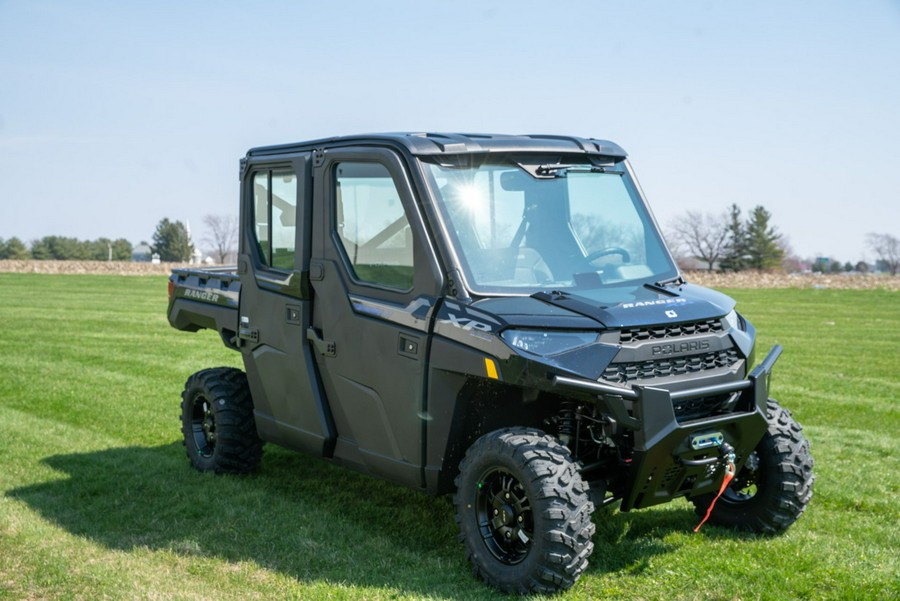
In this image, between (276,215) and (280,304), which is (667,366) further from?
(276,215)

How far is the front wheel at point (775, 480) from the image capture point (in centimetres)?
579

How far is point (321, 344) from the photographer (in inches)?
243

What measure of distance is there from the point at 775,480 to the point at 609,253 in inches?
67.1

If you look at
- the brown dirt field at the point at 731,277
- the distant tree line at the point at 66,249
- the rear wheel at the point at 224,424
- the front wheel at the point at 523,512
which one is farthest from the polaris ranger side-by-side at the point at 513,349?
the distant tree line at the point at 66,249

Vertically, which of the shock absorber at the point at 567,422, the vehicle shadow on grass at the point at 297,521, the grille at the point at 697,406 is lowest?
the vehicle shadow on grass at the point at 297,521

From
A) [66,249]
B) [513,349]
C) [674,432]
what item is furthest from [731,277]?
[66,249]

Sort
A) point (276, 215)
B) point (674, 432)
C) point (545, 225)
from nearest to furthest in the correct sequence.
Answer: point (674, 432), point (545, 225), point (276, 215)

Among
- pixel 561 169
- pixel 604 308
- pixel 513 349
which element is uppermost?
pixel 561 169

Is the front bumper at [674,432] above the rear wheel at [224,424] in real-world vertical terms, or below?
above

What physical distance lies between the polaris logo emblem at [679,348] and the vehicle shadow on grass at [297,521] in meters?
1.30

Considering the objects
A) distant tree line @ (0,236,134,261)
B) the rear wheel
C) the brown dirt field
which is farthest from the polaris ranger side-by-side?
distant tree line @ (0,236,134,261)

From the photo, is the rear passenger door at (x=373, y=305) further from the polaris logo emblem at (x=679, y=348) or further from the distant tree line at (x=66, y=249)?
the distant tree line at (x=66, y=249)

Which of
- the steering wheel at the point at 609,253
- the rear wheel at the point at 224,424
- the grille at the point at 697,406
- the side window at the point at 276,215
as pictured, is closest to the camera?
the grille at the point at 697,406

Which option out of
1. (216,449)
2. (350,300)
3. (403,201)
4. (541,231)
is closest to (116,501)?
(216,449)
